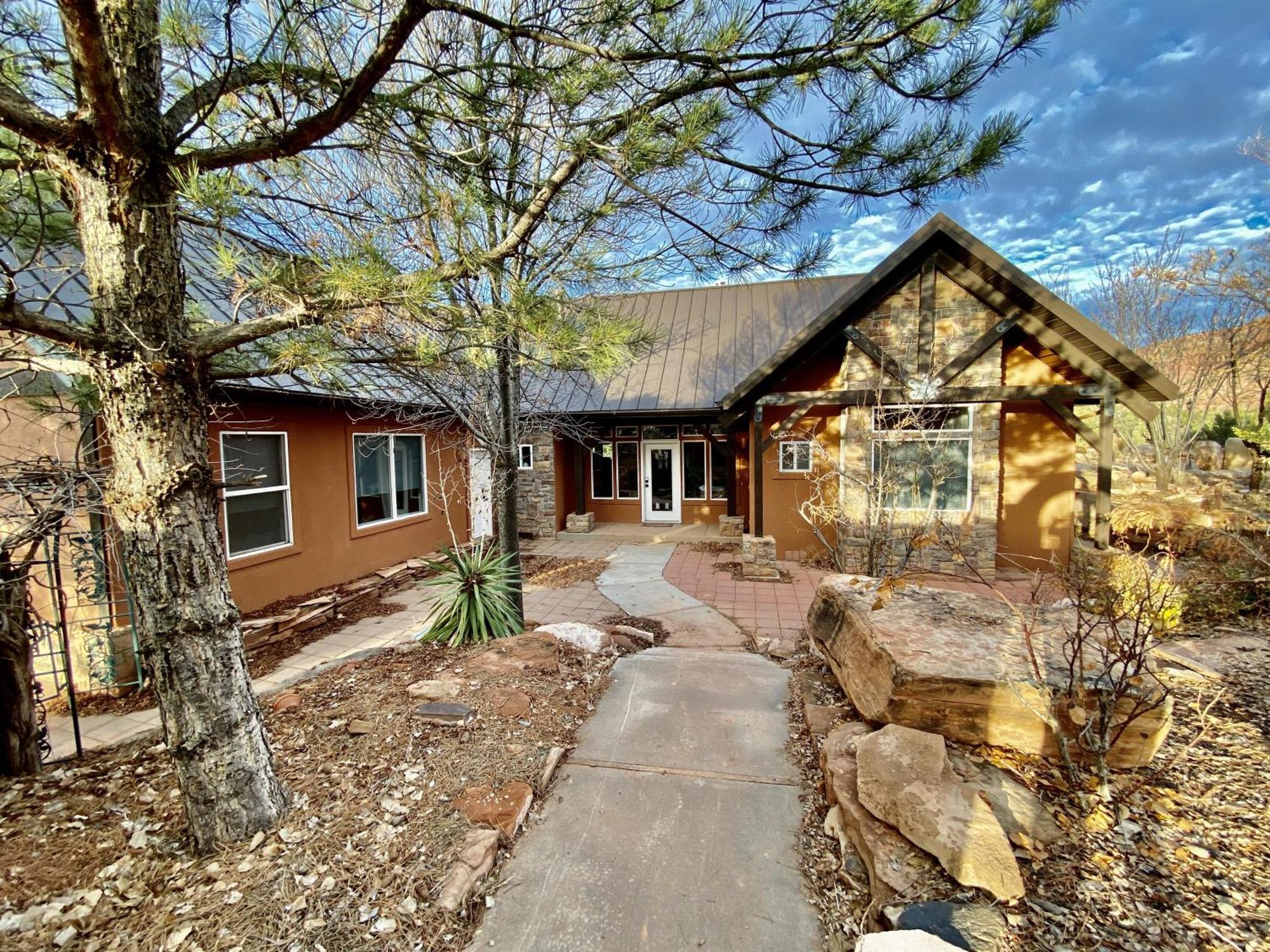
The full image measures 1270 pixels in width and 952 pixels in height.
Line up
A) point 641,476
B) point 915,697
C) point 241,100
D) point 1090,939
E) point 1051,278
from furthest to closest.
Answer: point 1051,278 < point 641,476 < point 915,697 < point 241,100 < point 1090,939

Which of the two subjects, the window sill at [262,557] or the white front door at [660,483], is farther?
the white front door at [660,483]

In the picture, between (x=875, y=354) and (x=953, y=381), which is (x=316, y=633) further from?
(x=953, y=381)

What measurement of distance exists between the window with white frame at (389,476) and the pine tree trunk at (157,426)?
224 inches

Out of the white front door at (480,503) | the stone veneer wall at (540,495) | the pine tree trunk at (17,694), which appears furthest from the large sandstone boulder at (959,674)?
the stone veneer wall at (540,495)

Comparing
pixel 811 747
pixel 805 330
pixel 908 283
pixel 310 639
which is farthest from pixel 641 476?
pixel 811 747

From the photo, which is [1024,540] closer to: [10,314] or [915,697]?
[915,697]

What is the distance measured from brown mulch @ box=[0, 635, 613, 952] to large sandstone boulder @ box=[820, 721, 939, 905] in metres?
1.56

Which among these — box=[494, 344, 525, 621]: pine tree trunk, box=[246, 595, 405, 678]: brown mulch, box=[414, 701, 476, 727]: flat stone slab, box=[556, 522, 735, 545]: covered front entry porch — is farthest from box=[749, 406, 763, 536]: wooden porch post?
box=[414, 701, 476, 727]: flat stone slab

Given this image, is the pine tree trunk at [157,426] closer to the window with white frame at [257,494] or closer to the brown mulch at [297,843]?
the brown mulch at [297,843]

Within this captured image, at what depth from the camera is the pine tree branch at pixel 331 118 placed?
1.96m

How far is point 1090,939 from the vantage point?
1.71 metres

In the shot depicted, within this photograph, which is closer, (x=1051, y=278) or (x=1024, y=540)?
(x=1024, y=540)

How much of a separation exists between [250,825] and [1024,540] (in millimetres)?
9904

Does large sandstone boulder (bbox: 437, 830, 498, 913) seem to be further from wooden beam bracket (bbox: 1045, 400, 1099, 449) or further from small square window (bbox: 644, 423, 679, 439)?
small square window (bbox: 644, 423, 679, 439)
